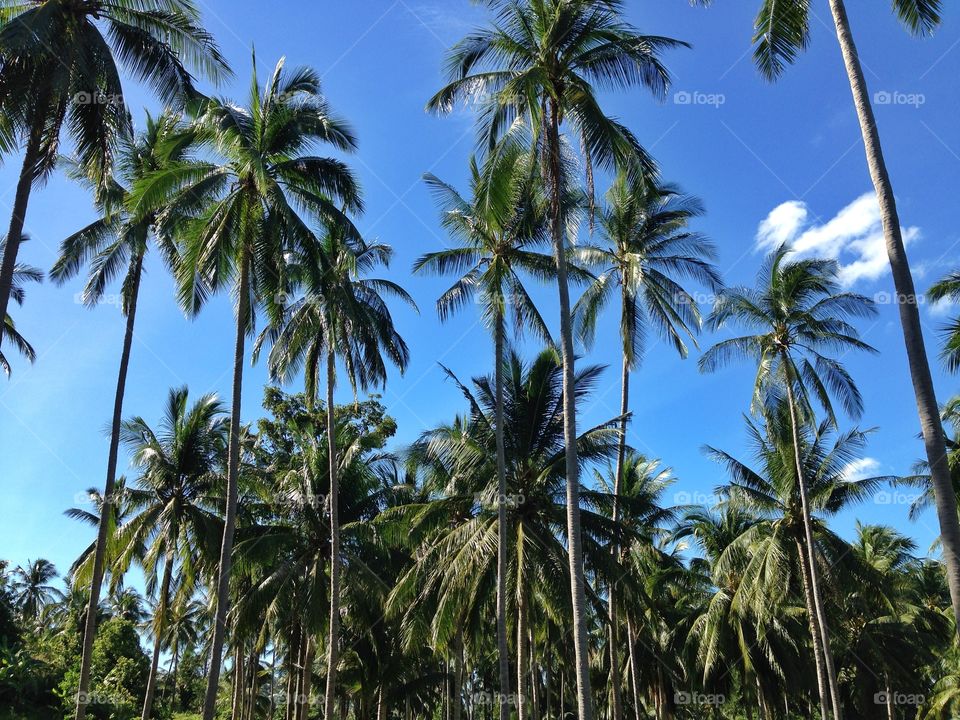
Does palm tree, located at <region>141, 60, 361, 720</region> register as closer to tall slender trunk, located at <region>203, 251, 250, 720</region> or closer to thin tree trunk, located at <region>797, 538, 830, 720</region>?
tall slender trunk, located at <region>203, 251, 250, 720</region>

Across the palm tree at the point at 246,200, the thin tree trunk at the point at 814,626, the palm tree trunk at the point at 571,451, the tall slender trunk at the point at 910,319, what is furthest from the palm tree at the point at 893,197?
the thin tree trunk at the point at 814,626

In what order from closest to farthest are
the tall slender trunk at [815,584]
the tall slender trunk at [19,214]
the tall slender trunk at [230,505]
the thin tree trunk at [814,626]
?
the tall slender trunk at [19,214], the tall slender trunk at [230,505], the tall slender trunk at [815,584], the thin tree trunk at [814,626]

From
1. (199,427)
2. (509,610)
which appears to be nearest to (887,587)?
(509,610)

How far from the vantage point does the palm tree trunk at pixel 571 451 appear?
13.3 meters

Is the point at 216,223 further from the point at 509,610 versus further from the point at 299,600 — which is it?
the point at 509,610

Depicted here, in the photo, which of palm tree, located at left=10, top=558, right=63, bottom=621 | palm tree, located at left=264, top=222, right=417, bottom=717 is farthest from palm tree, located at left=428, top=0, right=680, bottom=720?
palm tree, located at left=10, top=558, right=63, bottom=621

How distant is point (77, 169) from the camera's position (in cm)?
2088

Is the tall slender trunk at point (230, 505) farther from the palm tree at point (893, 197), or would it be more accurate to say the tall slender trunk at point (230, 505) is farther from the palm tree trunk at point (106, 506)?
the palm tree at point (893, 197)

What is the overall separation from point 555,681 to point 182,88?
156ft

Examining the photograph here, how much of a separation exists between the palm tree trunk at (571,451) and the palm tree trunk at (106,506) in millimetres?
10594

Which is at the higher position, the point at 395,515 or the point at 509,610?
the point at 395,515

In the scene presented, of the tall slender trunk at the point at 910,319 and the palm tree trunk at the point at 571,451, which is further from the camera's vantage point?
the palm tree trunk at the point at 571,451

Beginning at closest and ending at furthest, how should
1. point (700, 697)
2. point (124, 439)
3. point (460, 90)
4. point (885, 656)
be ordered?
point (460, 90) → point (124, 439) → point (700, 697) → point (885, 656)

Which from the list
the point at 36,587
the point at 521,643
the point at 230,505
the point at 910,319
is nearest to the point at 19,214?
the point at 230,505
